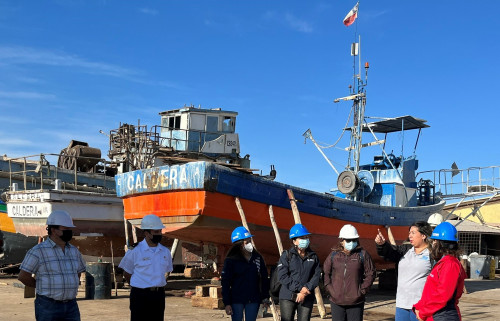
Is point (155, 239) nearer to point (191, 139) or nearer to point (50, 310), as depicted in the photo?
point (50, 310)

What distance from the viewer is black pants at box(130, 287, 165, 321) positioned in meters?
5.50

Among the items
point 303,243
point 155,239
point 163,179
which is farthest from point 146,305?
point 163,179

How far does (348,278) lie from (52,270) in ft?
→ 9.50

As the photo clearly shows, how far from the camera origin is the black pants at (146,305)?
5.50m

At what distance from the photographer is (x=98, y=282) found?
1202cm

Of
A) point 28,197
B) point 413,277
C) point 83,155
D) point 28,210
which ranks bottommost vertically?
point 413,277

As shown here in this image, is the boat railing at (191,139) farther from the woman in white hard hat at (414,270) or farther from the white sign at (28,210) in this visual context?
the woman in white hard hat at (414,270)

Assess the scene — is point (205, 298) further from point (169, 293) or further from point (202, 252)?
point (169, 293)

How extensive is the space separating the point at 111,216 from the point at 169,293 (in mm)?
2863

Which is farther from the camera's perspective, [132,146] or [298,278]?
[132,146]

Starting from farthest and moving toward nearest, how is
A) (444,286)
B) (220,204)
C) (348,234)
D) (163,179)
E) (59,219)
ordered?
(163,179)
(220,204)
(348,234)
(59,219)
(444,286)

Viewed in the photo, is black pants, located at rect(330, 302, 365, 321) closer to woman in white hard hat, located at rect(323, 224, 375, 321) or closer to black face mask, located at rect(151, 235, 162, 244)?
woman in white hard hat, located at rect(323, 224, 375, 321)

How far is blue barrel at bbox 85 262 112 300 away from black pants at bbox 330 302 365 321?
7.21 meters

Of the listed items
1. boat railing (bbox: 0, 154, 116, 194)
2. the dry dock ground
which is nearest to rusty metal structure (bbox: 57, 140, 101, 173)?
boat railing (bbox: 0, 154, 116, 194)
